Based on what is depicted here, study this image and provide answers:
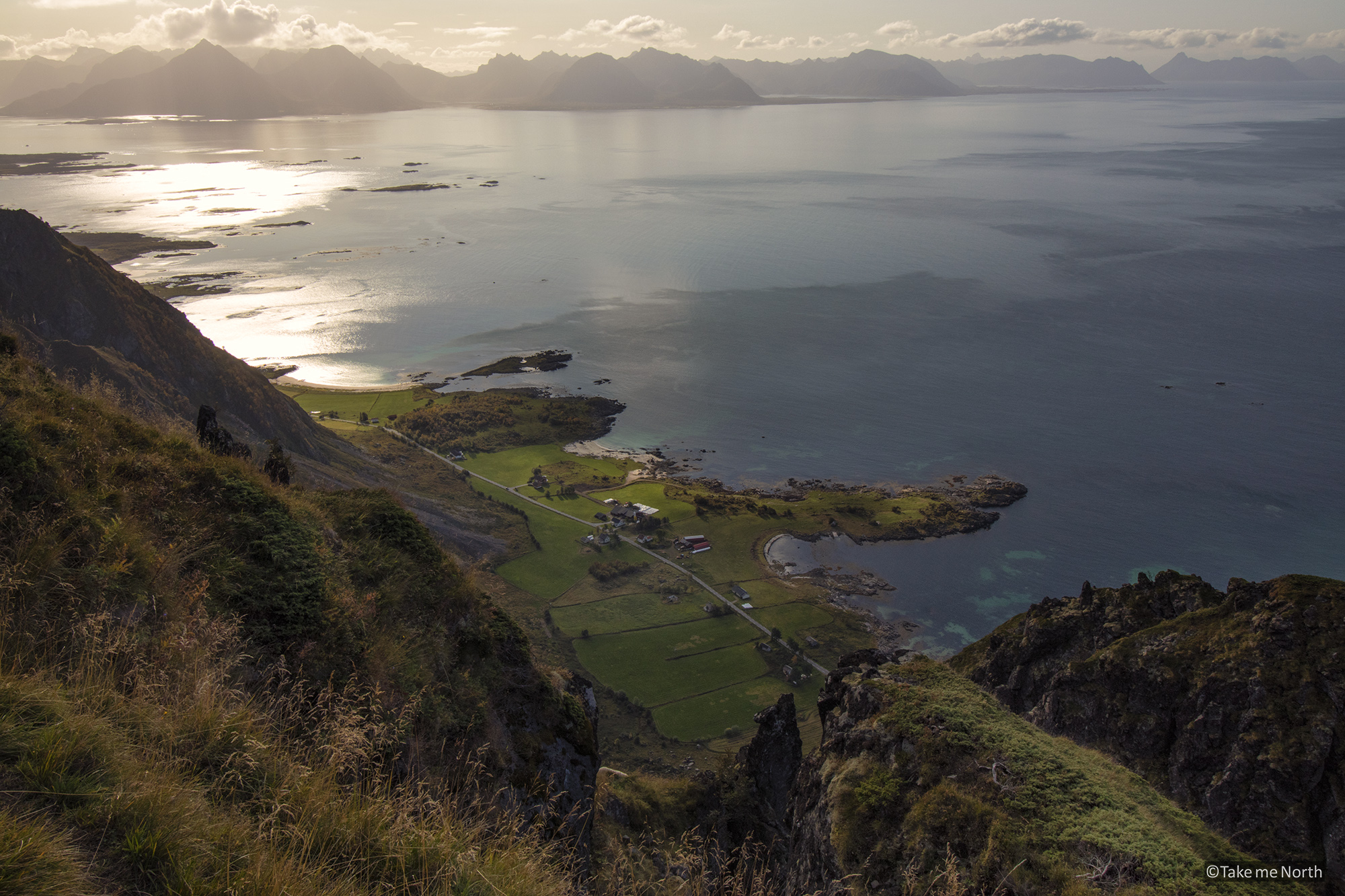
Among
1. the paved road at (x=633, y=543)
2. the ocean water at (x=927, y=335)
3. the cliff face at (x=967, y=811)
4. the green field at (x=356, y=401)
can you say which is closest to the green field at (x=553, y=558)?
the paved road at (x=633, y=543)

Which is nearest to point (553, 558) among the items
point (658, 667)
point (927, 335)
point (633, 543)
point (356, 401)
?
point (633, 543)

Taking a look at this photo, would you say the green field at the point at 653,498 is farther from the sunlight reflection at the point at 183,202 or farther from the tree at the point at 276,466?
the sunlight reflection at the point at 183,202

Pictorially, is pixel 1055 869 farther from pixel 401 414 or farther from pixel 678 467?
pixel 401 414

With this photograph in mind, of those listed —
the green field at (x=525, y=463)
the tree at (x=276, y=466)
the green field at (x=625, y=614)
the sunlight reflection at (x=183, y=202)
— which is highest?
the sunlight reflection at (x=183, y=202)

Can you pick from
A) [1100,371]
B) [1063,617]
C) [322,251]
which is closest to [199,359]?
[1063,617]

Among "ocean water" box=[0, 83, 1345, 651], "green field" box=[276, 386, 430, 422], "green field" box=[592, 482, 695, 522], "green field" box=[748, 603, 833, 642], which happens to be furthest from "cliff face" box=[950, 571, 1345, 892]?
"green field" box=[276, 386, 430, 422]

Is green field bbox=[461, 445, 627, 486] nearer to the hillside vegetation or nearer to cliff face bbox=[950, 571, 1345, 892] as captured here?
cliff face bbox=[950, 571, 1345, 892]
